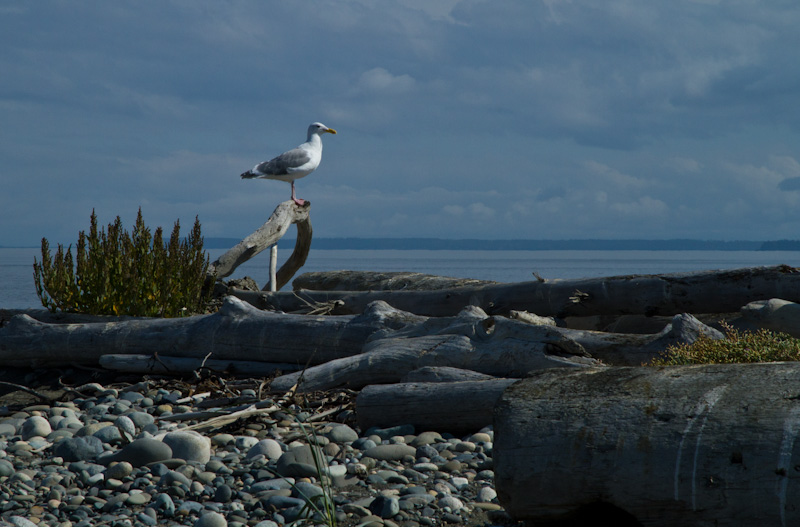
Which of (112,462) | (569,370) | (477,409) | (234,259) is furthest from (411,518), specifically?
(234,259)

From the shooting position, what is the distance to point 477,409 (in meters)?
5.56

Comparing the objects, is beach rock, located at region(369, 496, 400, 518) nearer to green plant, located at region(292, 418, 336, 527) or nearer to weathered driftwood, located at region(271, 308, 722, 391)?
green plant, located at region(292, 418, 336, 527)

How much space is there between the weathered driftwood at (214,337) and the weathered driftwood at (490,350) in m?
0.94

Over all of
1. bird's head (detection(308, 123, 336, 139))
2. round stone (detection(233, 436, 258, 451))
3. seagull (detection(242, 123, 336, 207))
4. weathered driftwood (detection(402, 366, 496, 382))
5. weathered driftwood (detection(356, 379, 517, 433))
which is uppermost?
bird's head (detection(308, 123, 336, 139))

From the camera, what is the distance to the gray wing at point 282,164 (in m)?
13.9

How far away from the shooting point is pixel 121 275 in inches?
419

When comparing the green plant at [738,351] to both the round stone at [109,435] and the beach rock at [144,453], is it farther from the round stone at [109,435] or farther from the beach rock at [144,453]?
the round stone at [109,435]

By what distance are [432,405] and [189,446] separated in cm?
190

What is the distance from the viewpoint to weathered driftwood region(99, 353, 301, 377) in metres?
8.38

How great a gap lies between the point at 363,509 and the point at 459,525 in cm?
55

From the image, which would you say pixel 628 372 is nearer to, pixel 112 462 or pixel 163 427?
pixel 112 462

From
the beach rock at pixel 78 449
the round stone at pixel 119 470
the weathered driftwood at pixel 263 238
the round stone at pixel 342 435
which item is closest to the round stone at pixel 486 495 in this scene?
the round stone at pixel 342 435

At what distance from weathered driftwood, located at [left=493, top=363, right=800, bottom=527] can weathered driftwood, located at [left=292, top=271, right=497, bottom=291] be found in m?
8.55

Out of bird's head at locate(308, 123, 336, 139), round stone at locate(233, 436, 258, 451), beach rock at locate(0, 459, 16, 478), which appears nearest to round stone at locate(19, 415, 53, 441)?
beach rock at locate(0, 459, 16, 478)
